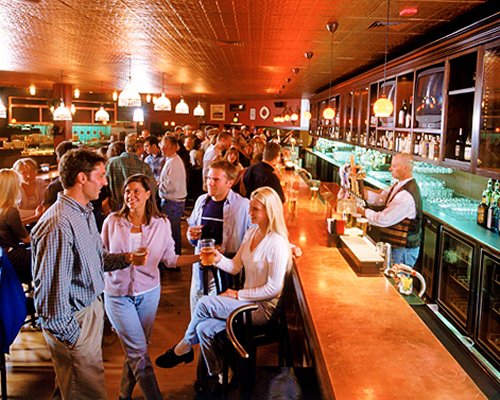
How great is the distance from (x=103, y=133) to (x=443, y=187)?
17618 mm

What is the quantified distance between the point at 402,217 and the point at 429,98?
2.00 meters

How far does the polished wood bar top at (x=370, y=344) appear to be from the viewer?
1632 mm

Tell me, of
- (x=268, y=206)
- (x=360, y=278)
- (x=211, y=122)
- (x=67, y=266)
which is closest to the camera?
(x=67, y=266)

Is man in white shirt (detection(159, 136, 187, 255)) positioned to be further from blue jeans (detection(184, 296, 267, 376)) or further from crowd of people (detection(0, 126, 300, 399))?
blue jeans (detection(184, 296, 267, 376))

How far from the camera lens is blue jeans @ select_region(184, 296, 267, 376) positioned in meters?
2.90

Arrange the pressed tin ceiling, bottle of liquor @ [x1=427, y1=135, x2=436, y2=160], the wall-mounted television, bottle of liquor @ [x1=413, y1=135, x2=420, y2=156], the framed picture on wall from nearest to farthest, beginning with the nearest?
the pressed tin ceiling < the wall-mounted television < bottle of liquor @ [x1=427, y1=135, x2=436, y2=160] < bottle of liquor @ [x1=413, y1=135, x2=420, y2=156] < the framed picture on wall

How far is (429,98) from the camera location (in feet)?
19.1

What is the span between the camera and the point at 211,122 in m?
24.2

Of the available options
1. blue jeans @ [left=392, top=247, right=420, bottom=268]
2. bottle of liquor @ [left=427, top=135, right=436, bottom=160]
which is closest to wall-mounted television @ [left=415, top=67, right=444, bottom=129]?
bottle of liquor @ [left=427, top=135, right=436, bottom=160]

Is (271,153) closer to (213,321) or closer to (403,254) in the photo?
(403,254)

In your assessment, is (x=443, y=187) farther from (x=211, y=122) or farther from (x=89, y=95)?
(x=211, y=122)

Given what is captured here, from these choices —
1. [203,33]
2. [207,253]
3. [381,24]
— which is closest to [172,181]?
[203,33]

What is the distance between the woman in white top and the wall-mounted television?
323cm

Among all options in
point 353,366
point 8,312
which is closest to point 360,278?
point 353,366
